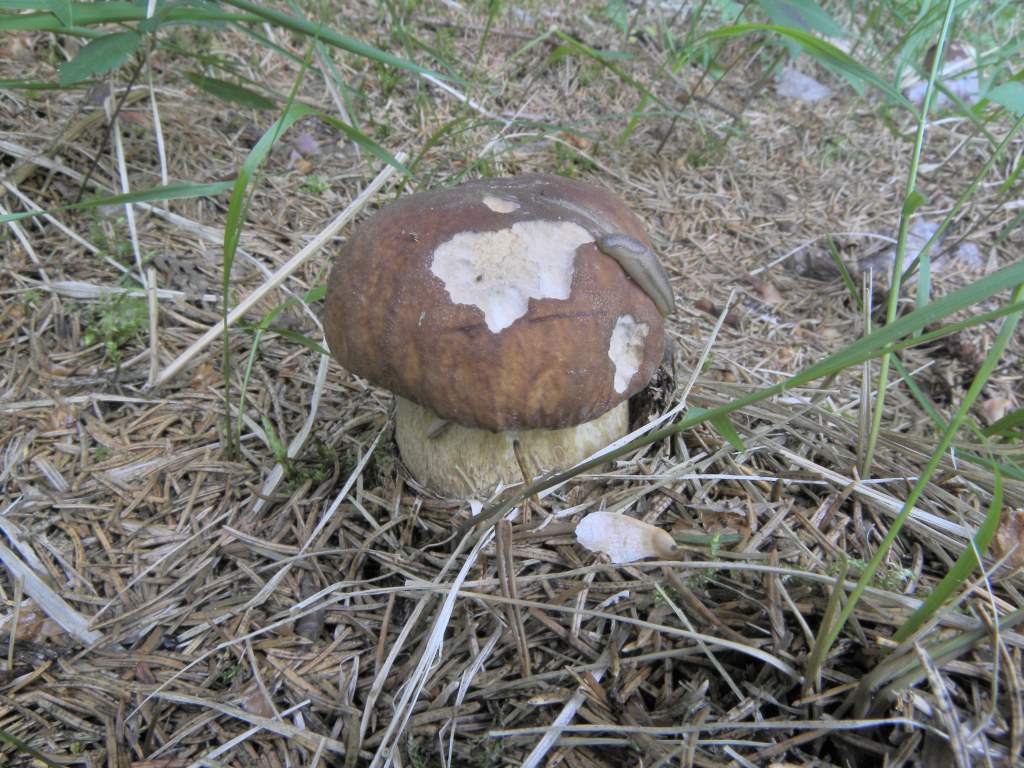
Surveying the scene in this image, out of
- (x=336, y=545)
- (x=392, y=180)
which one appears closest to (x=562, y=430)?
(x=336, y=545)

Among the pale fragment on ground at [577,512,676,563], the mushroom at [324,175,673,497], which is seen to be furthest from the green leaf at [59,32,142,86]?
the pale fragment on ground at [577,512,676,563]

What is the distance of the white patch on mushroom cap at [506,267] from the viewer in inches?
47.5

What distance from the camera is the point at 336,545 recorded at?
4.92 ft

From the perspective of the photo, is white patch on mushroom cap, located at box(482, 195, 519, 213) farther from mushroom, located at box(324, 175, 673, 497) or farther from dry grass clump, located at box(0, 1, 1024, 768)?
dry grass clump, located at box(0, 1, 1024, 768)

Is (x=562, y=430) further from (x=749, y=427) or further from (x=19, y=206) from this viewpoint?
(x=19, y=206)

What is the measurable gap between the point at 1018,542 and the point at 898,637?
42 centimetres

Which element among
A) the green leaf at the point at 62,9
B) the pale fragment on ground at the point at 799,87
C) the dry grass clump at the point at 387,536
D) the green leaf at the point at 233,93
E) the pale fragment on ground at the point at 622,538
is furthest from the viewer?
the pale fragment on ground at the point at 799,87

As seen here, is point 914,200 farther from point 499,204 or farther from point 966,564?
point 499,204

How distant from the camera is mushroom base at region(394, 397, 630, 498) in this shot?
147 cm

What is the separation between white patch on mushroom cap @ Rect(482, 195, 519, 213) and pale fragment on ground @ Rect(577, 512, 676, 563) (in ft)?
2.29

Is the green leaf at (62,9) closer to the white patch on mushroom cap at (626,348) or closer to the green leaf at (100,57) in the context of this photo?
the green leaf at (100,57)

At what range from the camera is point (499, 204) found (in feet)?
4.40

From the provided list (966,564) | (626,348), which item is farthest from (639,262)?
(966,564)

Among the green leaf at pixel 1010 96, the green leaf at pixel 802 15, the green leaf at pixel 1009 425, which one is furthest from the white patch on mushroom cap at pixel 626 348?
the green leaf at pixel 802 15
